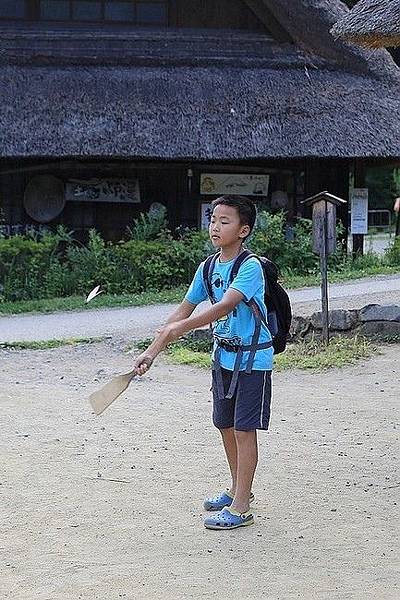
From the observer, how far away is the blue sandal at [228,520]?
4820 mm

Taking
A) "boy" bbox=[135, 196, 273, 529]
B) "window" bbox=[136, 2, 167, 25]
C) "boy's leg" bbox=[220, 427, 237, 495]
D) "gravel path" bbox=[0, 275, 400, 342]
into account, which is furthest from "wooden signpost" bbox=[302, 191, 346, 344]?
"window" bbox=[136, 2, 167, 25]

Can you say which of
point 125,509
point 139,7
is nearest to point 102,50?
point 139,7

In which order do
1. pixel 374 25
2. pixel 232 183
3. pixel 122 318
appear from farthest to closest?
Result: pixel 232 183
pixel 122 318
pixel 374 25

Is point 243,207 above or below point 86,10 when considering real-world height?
below

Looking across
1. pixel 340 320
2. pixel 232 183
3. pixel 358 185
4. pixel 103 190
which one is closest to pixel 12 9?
pixel 103 190

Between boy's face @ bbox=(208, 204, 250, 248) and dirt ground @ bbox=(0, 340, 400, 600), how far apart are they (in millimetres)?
1299

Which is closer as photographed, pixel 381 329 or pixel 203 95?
pixel 381 329

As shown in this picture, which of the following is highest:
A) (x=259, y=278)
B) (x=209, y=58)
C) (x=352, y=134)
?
(x=209, y=58)

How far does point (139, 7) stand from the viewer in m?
17.9

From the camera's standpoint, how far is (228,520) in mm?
4832

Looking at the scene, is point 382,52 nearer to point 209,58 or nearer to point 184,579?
point 209,58

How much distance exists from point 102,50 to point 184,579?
14446 mm

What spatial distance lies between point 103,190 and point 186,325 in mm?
12928

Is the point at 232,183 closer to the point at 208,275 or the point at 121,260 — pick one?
the point at 121,260
